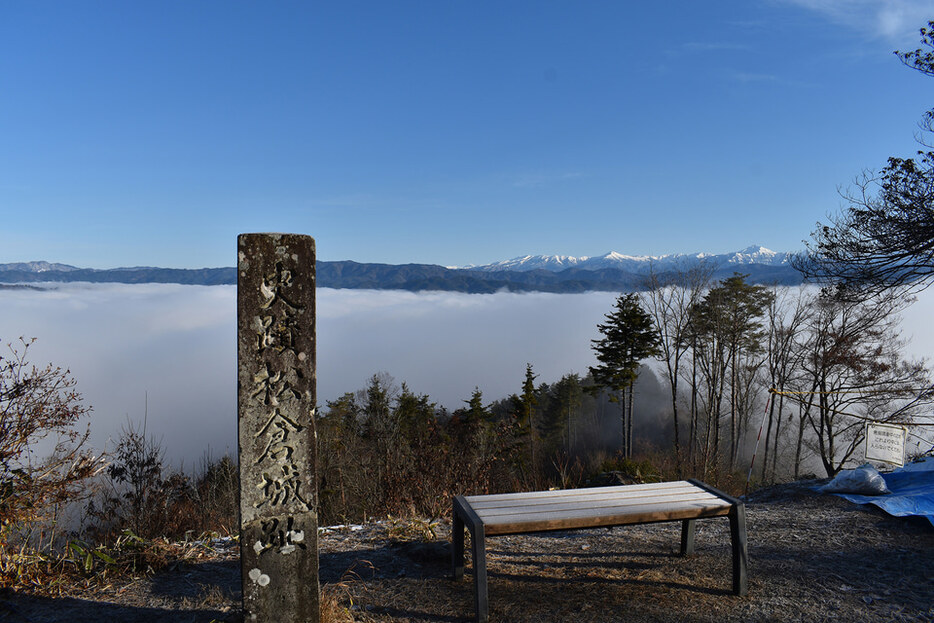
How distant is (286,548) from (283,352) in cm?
115

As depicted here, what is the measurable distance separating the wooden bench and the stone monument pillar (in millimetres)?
1036

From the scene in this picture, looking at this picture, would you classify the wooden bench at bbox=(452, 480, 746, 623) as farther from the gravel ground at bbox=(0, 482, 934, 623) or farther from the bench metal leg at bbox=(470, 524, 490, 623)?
the gravel ground at bbox=(0, 482, 934, 623)

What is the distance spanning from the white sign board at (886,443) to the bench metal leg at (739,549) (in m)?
4.31

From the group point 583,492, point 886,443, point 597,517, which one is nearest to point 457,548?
point 583,492

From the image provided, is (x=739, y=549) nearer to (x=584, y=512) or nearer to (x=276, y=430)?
(x=584, y=512)

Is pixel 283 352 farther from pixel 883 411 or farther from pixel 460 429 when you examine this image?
pixel 883 411

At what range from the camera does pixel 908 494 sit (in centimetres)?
575

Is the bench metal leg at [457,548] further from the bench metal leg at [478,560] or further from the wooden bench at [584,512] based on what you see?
the bench metal leg at [478,560]

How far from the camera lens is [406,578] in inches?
171

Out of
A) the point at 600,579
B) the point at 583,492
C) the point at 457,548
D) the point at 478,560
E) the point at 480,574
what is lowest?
the point at 600,579

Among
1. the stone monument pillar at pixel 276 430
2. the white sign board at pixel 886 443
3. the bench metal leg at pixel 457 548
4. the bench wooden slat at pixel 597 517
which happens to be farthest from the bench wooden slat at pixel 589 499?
the white sign board at pixel 886 443

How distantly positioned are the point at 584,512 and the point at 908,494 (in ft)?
14.7

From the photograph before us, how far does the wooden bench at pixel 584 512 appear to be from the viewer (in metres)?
3.48

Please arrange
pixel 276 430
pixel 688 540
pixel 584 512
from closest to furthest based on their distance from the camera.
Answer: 1. pixel 276 430
2. pixel 584 512
3. pixel 688 540
